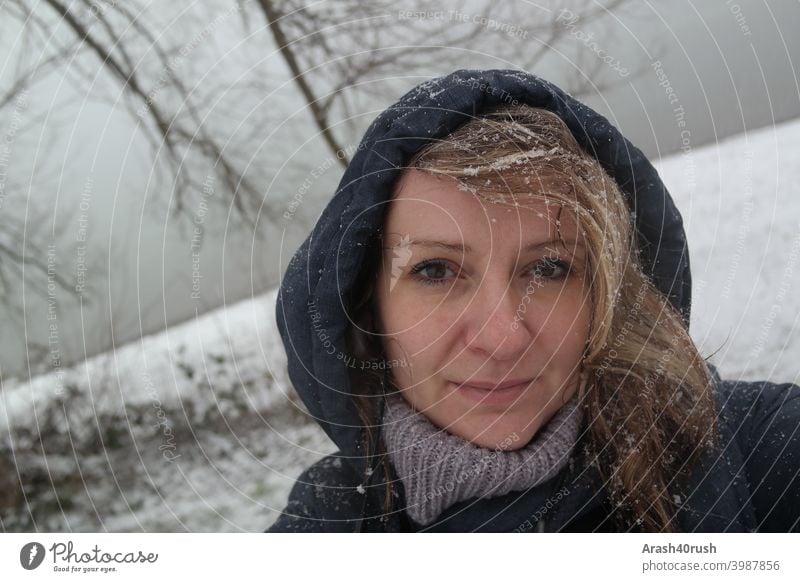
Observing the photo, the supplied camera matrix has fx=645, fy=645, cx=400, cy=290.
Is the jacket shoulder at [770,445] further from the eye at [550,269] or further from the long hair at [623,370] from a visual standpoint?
the eye at [550,269]

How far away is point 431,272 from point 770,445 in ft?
1.23

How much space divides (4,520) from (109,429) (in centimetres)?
16

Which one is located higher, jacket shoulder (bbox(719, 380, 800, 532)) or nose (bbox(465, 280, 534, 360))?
nose (bbox(465, 280, 534, 360))

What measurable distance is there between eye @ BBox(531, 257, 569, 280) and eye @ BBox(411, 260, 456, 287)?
3.0 inches

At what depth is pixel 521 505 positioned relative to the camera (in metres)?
0.64

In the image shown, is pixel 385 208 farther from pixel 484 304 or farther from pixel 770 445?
pixel 770 445

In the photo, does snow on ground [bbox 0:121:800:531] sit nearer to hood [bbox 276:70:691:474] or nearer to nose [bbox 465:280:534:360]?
hood [bbox 276:70:691:474]

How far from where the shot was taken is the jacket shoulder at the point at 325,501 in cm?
70

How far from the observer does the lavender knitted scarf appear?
62 cm

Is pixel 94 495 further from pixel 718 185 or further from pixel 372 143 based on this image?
pixel 718 185
